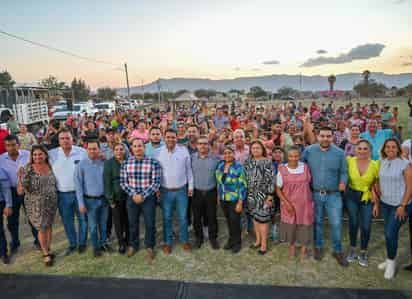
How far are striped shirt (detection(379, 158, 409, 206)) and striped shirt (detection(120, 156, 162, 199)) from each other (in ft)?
9.22

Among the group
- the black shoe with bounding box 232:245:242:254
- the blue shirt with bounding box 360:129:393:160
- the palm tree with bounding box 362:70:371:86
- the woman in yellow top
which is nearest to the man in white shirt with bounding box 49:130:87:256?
the black shoe with bounding box 232:245:242:254

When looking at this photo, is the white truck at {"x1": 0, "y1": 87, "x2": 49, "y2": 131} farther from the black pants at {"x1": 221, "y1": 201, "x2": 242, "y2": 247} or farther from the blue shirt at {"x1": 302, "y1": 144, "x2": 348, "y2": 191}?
the blue shirt at {"x1": 302, "y1": 144, "x2": 348, "y2": 191}

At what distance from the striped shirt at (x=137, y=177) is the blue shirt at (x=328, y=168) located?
6.92 feet

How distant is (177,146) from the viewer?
4098 millimetres

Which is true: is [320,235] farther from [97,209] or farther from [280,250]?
[97,209]

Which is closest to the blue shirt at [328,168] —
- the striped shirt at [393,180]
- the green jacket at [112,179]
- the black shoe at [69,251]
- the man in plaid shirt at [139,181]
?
the striped shirt at [393,180]

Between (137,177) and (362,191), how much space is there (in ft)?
9.26

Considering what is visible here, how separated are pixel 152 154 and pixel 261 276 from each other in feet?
7.15

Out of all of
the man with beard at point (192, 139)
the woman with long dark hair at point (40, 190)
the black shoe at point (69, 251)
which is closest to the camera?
the woman with long dark hair at point (40, 190)

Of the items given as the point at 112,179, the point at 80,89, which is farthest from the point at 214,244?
the point at 80,89

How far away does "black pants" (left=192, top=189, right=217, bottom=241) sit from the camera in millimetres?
4066

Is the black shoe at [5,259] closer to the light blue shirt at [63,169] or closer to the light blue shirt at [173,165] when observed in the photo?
the light blue shirt at [63,169]

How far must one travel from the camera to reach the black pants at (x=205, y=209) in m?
4.07

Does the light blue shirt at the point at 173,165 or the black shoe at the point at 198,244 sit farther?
the black shoe at the point at 198,244
